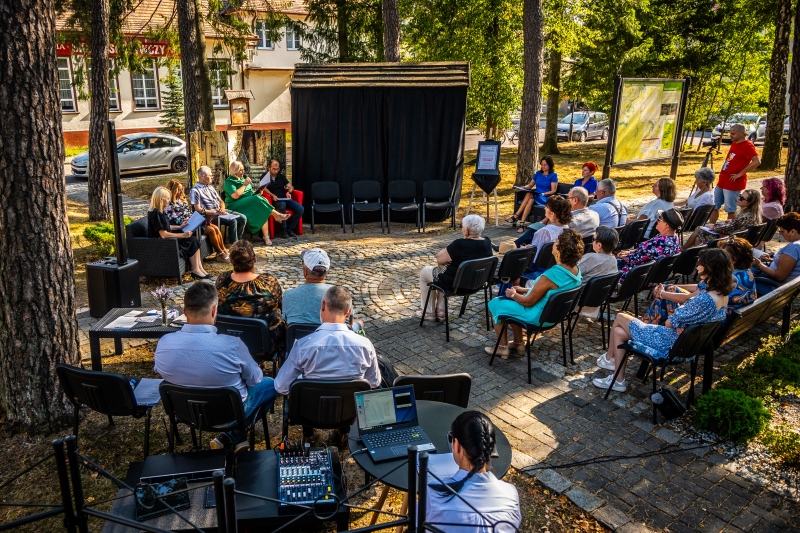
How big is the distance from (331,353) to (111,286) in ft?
11.6

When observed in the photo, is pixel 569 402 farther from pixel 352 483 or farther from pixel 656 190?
pixel 656 190

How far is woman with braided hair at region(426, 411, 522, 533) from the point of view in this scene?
2.47 m

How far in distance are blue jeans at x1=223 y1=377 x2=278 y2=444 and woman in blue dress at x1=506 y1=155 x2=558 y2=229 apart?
7.43m

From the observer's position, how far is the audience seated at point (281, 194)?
33.9 feet

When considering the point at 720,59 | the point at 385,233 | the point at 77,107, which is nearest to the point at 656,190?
the point at 385,233

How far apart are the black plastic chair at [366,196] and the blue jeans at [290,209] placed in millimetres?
1030

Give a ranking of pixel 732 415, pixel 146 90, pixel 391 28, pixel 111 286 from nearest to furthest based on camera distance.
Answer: pixel 732 415 → pixel 111 286 → pixel 391 28 → pixel 146 90

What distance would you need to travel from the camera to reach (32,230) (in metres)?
4.11

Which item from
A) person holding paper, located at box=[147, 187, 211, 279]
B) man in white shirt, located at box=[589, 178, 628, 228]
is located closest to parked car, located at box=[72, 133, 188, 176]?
person holding paper, located at box=[147, 187, 211, 279]

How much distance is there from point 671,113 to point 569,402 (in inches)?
407

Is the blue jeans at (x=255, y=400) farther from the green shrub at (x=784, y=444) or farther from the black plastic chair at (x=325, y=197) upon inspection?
the black plastic chair at (x=325, y=197)

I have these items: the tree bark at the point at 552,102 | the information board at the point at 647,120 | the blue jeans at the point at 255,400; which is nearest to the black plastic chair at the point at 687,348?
the blue jeans at the point at 255,400

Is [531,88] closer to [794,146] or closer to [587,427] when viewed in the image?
[794,146]

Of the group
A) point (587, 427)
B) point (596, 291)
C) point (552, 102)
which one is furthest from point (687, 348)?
point (552, 102)
